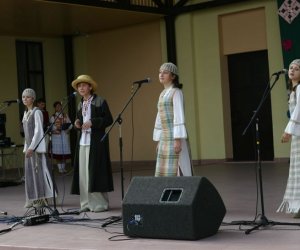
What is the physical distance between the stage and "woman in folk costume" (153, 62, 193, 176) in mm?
686

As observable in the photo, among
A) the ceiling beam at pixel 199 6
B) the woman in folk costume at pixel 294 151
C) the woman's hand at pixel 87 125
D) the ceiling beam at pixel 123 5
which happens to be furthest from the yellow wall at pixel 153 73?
the woman in folk costume at pixel 294 151

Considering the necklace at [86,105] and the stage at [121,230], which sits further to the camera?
the necklace at [86,105]

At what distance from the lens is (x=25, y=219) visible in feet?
21.3

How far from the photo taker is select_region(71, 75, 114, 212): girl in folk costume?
7.09 metres

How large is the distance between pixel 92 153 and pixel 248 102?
22.3ft

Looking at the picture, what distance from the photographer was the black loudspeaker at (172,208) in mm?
4992

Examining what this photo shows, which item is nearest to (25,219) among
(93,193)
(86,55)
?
(93,193)

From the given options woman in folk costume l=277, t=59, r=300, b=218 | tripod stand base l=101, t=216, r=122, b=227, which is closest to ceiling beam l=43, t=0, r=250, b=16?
tripod stand base l=101, t=216, r=122, b=227

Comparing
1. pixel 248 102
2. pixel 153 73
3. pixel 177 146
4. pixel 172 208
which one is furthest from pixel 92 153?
pixel 153 73

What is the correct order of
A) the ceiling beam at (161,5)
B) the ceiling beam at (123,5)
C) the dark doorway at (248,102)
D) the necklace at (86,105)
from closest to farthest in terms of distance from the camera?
the necklace at (86,105) < the ceiling beam at (123,5) < the ceiling beam at (161,5) < the dark doorway at (248,102)

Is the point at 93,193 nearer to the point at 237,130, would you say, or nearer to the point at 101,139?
the point at 101,139

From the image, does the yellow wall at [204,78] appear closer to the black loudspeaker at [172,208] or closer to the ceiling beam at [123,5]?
the ceiling beam at [123,5]

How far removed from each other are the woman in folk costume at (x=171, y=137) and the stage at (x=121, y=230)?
0.69 m

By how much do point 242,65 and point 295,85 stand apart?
7.52m
